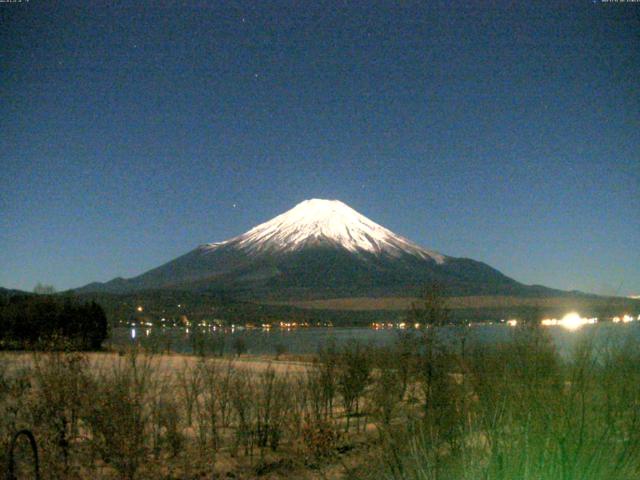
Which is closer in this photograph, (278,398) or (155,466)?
(155,466)

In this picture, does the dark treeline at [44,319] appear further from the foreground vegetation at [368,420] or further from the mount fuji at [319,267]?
the mount fuji at [319,267]

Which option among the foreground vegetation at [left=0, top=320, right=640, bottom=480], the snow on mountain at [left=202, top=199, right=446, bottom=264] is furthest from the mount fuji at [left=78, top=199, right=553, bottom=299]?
the foreground vegetation at [left=0, top=320, right=640, bottom=480]

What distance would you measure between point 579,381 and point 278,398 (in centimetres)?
773

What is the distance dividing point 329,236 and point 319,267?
80.3ft

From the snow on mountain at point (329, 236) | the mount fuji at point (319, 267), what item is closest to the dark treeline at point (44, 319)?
the mount fuji at point (319, 267)

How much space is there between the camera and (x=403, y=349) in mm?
13523

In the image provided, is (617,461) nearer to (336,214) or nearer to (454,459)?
(454,459)

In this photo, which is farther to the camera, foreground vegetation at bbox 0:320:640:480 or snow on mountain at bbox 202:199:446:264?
snow on mountain at bbox 202:199:446:264

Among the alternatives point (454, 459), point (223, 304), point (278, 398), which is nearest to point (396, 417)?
point (278, 398)

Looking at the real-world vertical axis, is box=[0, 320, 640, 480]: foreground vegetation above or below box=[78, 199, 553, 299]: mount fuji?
below

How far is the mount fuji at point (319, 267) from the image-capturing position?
146125 mm

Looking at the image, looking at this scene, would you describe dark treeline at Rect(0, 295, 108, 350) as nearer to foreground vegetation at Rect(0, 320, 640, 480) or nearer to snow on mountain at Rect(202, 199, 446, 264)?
foreground vegetation at Rect(0, 320, 640, 480)

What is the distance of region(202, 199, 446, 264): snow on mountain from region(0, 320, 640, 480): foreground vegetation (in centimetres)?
16044

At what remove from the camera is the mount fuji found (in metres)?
146
